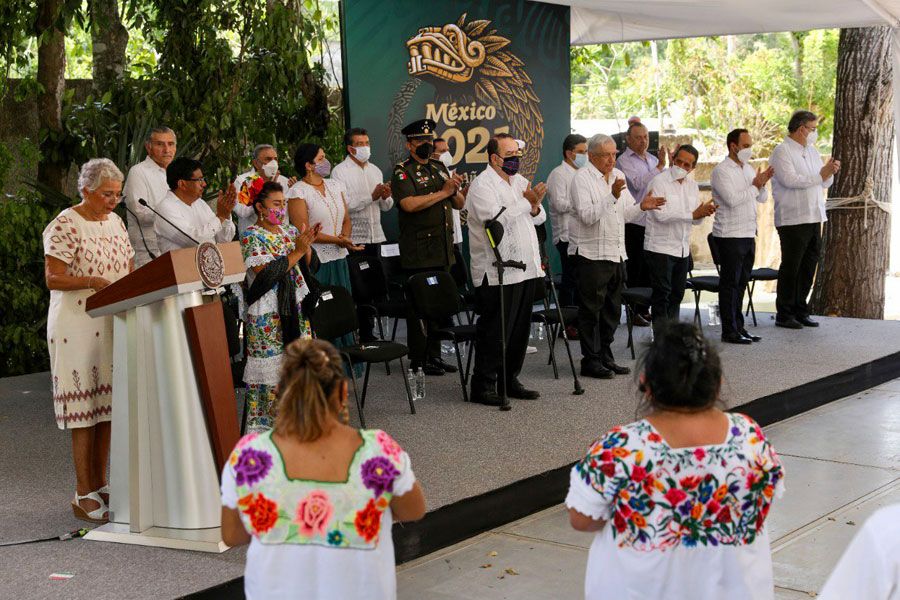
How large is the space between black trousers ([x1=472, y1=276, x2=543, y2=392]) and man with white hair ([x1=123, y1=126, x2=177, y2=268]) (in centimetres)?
193

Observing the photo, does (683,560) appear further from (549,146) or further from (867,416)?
(549,146)

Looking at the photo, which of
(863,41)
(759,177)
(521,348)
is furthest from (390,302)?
(863,41)

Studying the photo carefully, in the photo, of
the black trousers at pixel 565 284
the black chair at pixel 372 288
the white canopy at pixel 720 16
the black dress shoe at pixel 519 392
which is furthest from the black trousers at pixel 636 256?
the black dress shoe at pixel 519 392

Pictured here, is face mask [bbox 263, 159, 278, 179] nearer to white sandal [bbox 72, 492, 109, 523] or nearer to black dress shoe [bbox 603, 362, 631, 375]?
black dress shoe [bbox 603, 362, 631, 375]

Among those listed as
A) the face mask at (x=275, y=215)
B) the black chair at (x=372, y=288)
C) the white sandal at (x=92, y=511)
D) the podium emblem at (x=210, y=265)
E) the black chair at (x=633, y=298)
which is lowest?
the white sandal at (x=92, y=511)

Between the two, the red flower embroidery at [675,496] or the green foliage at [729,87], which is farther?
the green foliage at [729,87]

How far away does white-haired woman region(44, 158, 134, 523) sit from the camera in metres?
4.55

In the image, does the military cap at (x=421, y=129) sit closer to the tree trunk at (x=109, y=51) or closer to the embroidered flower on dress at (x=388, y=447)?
the tree trunk at (x=109, y=51)

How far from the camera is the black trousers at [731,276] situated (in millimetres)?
8805

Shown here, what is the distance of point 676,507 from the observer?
8.39 feet

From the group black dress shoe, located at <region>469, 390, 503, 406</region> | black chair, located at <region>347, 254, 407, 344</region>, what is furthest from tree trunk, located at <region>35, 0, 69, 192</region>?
black dress shoe, located at <region>469, 390, 503, 406</region>

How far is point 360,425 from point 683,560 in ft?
12.9

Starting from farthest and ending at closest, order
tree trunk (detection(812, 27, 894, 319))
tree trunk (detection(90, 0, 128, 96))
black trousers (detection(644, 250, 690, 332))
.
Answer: tree trunk (detection(812, 27, 894, 319)), tree trunk (detection(90, 0, 128, 96)), black trousers (detection(644, 250, 690, 332))

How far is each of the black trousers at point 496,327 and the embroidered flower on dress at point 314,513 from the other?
427 centimetres
